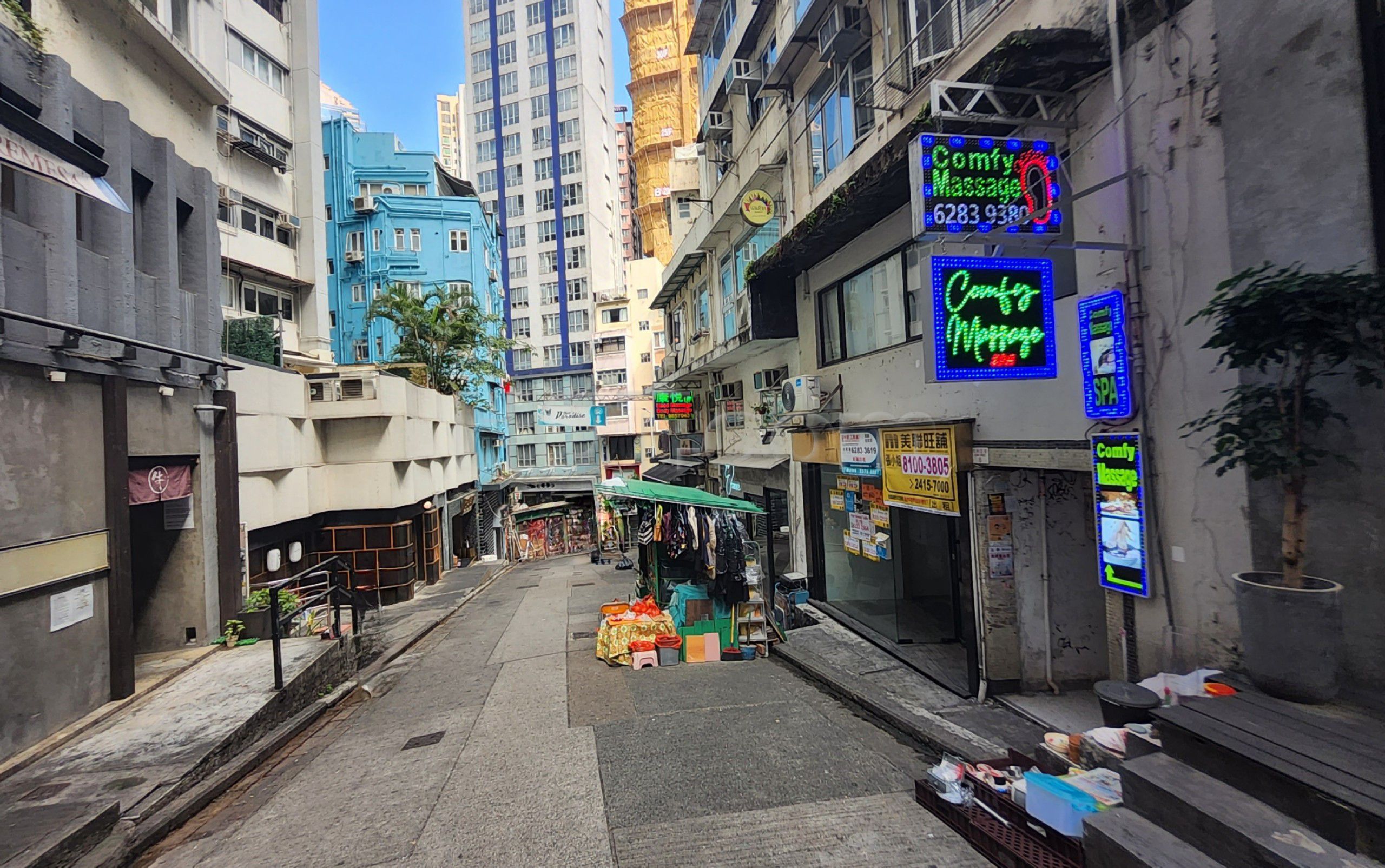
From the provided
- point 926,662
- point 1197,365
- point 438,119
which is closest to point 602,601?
point 926,662

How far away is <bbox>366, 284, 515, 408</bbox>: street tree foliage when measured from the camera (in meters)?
22.5

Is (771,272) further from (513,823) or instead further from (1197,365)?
(513,823)

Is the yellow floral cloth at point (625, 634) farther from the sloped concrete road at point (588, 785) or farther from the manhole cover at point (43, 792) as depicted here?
the manhole cover at point (43, 792)

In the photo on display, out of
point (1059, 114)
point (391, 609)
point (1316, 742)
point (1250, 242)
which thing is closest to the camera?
point (1316, 742)

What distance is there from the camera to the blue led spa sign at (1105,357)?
17.6 feet

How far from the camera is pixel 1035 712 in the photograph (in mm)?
6613

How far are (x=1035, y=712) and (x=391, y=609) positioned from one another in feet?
54.2

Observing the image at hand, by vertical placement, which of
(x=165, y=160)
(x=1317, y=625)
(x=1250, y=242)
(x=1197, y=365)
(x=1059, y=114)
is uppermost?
(x=165, y=160)

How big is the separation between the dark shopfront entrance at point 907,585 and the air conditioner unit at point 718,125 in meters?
10.2

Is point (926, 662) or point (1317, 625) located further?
point (926, 662)

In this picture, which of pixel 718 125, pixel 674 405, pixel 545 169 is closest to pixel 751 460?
pixel 674 405

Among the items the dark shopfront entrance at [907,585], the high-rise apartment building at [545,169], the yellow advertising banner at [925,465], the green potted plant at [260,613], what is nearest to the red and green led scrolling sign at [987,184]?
the yellow advertising banner at [925,465]

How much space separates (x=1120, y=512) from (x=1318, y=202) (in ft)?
8.66

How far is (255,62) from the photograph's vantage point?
22344 millimetres
